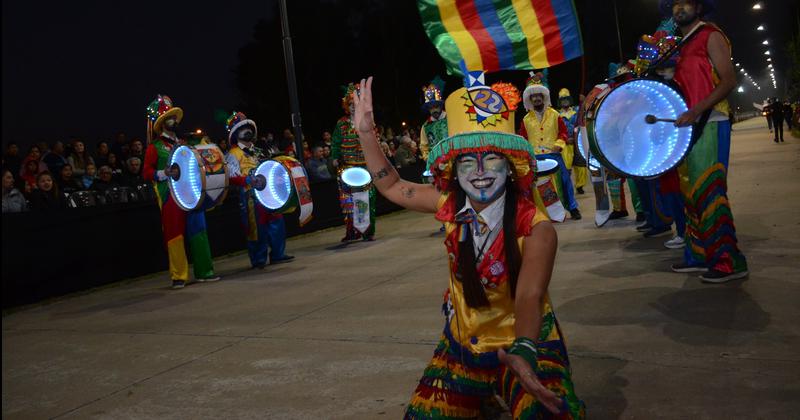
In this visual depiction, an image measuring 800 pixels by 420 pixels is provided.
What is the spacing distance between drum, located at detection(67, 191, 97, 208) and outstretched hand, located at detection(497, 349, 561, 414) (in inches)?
326

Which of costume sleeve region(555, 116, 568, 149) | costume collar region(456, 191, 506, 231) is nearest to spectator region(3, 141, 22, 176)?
costume sleeve region(555, 116, 568, 149)

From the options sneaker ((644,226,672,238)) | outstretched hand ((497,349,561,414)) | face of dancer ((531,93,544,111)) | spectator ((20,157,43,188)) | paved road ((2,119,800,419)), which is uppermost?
face of dancer ((531,93,544,111))

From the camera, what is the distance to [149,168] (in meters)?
8.58

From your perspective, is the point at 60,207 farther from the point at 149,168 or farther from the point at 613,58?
the point at 613,58

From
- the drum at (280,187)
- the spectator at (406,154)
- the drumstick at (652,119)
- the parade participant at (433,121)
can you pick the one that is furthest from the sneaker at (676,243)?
the spectator at (406,154)

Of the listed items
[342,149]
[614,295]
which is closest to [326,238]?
[342,149]

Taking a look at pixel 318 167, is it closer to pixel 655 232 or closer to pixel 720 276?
pixel 655 232

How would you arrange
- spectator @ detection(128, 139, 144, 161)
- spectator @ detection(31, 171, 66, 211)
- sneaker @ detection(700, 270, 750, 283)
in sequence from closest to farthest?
sneaker @ detection(700, 270, 750, 283)
spectator @ detection(31, 171, 66, 211)
spectator @ detection(128, 139, 144, 161)

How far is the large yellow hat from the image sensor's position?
292cm

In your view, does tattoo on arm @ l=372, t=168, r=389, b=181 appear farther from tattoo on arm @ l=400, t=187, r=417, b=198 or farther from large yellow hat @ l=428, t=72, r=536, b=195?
large yellow hat @ l=428, t=72, r=536, b=195

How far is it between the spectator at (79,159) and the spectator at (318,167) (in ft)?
16.0

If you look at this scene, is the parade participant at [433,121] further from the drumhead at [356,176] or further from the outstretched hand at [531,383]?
the outstretched hand at [531,383]

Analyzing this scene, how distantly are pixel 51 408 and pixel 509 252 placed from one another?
10.1 feet

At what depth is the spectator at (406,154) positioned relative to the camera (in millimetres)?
16781
